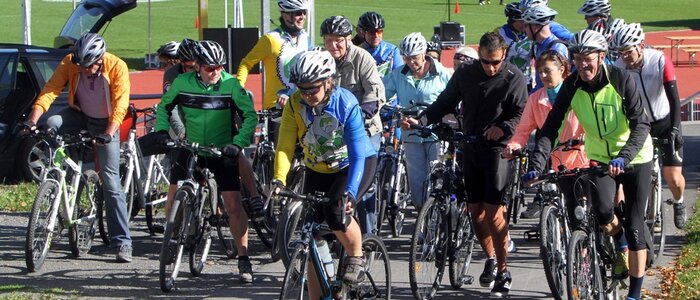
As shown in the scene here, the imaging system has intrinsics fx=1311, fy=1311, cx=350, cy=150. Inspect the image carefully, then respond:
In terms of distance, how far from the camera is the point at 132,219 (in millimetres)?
12078

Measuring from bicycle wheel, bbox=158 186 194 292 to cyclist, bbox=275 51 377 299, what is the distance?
143cm

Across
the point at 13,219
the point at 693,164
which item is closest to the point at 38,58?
the point at 13,219

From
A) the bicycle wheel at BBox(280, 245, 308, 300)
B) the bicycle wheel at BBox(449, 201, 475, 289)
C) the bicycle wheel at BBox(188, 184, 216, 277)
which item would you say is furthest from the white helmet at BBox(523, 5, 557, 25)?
the bicycle wheel at BBox(280, 245, 308, 300)

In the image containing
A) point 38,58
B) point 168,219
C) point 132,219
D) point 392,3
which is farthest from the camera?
point 392,3

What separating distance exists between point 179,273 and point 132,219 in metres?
2.66

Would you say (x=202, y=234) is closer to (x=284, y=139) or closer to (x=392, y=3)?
(x=284, y=139)

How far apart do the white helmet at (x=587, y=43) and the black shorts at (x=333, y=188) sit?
1419 millimetres

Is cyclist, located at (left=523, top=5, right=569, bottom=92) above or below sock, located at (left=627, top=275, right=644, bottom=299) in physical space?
above

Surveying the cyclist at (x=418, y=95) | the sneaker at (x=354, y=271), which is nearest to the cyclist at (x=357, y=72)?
the cyclist at (x=418, y=95)

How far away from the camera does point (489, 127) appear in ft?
29.1

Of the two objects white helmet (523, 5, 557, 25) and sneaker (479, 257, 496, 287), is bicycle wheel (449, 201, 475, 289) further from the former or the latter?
white helmet (523, 5, 557, 25)

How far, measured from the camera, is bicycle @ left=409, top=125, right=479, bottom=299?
8.48m

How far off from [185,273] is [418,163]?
2.54 meters

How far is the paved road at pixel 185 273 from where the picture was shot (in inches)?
352
